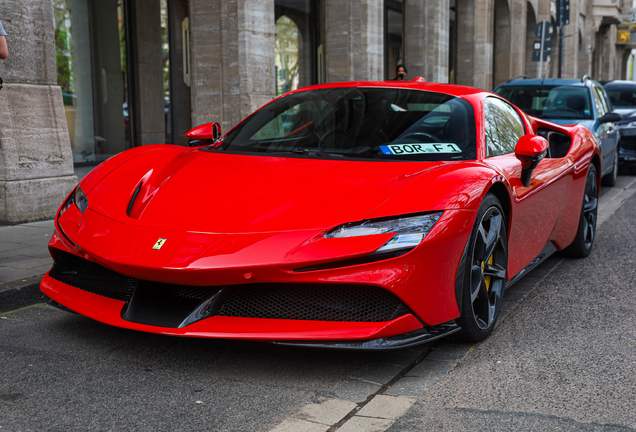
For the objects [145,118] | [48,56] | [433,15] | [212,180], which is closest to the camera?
[212,180]

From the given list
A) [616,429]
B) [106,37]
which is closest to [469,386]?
[616,429]

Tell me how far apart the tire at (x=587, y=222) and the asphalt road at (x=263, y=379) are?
5.32ft

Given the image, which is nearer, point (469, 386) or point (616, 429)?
point (616, 429)

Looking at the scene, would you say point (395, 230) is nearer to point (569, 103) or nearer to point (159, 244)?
point (159, 244)

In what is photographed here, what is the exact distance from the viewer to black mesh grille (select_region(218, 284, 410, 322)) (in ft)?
9.46

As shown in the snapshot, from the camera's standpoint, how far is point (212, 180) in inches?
138

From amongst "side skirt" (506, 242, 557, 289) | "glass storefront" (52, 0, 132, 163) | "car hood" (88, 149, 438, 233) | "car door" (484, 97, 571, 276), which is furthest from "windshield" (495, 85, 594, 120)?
"glass storefront" (52, 0, 132, 163)

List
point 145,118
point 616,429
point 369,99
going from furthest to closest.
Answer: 1. point 145,118
2. point 369,99
3. point 616,429

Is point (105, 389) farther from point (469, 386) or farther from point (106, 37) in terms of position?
point (106, 37)

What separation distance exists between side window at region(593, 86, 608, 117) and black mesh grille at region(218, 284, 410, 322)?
7.85m

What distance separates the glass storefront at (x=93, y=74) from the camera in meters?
11.9

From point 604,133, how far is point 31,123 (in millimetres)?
7316

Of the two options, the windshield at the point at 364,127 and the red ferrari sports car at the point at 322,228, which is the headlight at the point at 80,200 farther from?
the windshield at the point at 364,127

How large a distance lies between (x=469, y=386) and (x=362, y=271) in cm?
68
